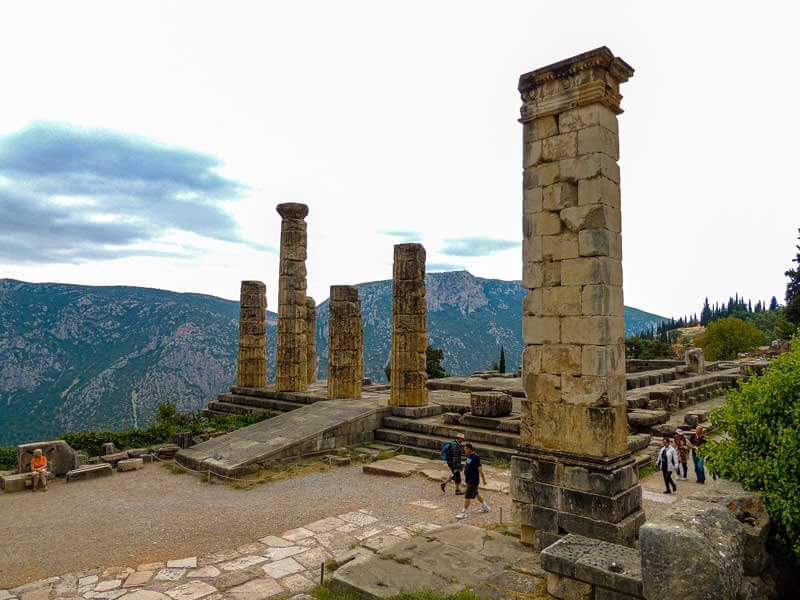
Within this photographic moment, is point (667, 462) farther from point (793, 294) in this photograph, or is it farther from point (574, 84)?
point (793, 294)

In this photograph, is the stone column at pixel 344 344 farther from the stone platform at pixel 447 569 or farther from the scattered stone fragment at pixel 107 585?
the scattered stone fragment at pixel 107 585

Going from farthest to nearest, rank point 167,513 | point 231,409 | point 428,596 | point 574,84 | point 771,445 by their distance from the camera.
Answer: point 231,409, point 167,513, point 574,84, point 771,445, point 428,596

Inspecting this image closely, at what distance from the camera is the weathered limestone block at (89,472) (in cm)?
1218

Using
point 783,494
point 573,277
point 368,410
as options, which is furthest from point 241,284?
point 783,494

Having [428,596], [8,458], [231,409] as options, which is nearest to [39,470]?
[8,458]

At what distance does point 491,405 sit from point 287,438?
5.61 metres

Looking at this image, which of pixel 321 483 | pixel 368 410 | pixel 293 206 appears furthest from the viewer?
pixel 293 206

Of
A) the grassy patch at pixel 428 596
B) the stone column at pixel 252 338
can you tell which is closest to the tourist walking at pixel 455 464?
the grassy patch at pixel 428 596

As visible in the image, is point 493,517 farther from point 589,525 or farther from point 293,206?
point 293,206

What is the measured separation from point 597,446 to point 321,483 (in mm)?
6808

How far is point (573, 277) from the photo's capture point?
696 centimetres

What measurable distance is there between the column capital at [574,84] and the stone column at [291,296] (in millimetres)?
14576

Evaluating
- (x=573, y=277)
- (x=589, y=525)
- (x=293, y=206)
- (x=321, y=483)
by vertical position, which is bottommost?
(x=321, y=483)

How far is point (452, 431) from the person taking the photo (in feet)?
46.1
